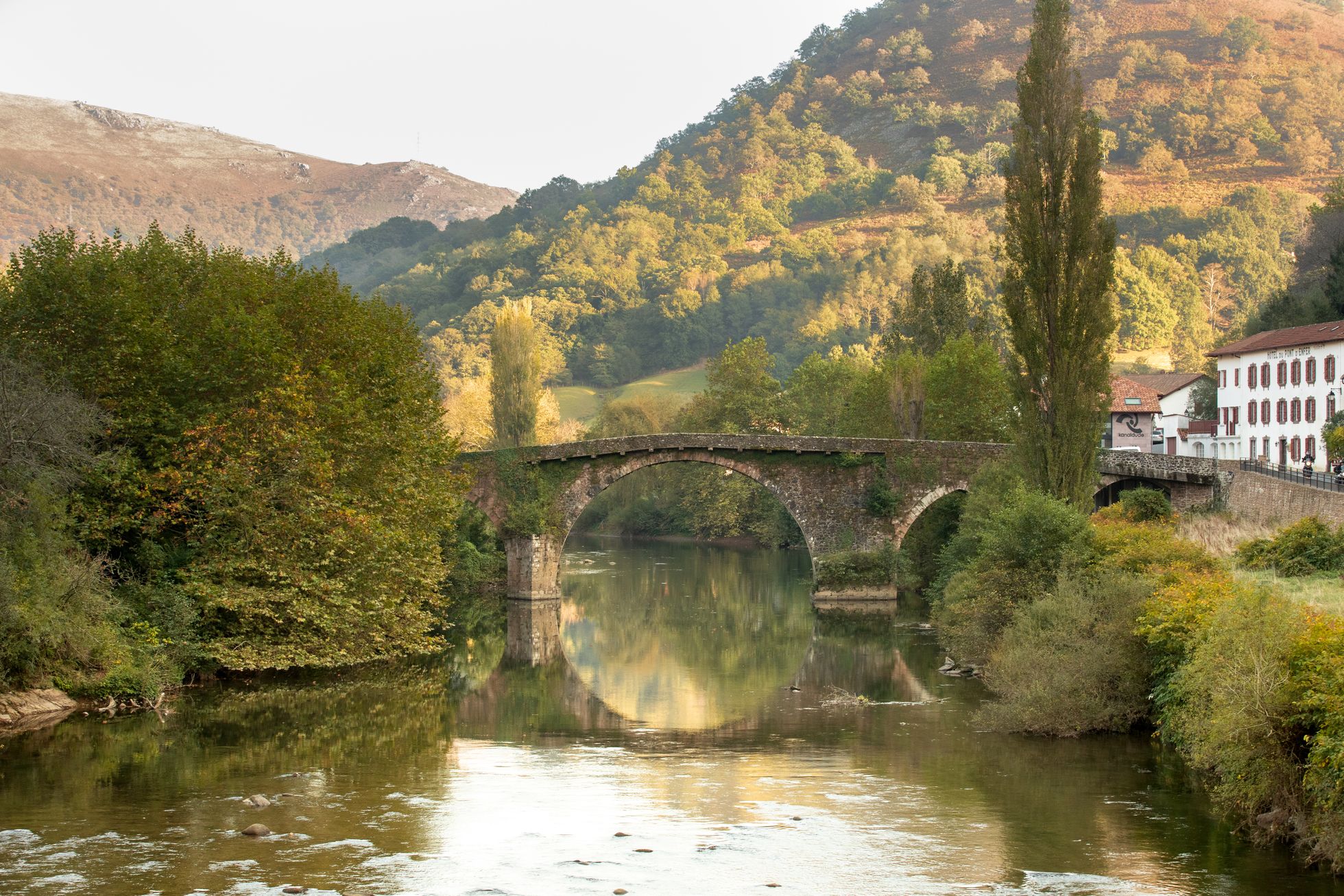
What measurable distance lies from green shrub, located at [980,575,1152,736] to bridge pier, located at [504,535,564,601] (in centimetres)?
2275

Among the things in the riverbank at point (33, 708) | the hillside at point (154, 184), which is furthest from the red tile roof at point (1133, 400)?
the hillside at point (154, 184)

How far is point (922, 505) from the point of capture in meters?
41.8

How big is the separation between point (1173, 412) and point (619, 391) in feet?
144

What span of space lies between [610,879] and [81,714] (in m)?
11.8

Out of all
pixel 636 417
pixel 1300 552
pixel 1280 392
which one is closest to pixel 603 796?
pixel 1300 552

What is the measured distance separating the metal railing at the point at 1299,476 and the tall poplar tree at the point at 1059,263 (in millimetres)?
7229

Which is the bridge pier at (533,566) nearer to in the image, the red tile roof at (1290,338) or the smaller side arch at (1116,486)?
the smaller side arch at (1116,486)

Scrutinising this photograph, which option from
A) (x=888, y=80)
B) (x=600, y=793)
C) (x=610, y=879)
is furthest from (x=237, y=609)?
(x=888, y=80)

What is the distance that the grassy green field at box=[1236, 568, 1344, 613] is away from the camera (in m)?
16.3

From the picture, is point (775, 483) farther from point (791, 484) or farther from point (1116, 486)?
point (1116, 486)

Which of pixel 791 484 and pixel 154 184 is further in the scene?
pixel 154 184

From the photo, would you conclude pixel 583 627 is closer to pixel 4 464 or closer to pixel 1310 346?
pixel 4 464

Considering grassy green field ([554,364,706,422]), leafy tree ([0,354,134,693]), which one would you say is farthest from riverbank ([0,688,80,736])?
grassy green field ([554,364,706,422])

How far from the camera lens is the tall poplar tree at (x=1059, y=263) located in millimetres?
27844
